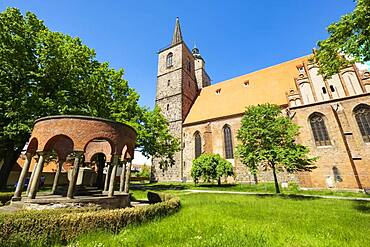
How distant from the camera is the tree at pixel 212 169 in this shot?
22000 millimetres

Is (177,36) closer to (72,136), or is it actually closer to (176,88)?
(176,88)

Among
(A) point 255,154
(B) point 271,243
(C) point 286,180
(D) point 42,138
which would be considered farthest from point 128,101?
(C) point 286,180

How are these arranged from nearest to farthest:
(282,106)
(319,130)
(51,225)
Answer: (51,225), (319,130), (282,106)

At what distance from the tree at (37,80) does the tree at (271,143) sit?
1106 cm

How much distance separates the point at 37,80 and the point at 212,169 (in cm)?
1901

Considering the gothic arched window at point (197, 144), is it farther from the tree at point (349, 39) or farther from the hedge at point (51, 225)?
the hedge at point (51, 225)

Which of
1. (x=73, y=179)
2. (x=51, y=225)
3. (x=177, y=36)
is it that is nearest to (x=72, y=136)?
(x=73, y=179)

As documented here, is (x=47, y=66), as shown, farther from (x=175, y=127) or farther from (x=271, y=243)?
(x=175, y=127)

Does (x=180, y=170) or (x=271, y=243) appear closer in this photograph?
(x=271, y=243)

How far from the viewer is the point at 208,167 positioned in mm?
22094

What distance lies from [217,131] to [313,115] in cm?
1200

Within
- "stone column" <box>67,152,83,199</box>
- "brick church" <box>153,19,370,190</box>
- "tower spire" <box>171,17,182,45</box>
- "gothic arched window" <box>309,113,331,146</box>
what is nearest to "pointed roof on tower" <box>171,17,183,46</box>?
"tower spire" <box>171,17,182,45</box>

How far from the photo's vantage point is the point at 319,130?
19109 millimetres

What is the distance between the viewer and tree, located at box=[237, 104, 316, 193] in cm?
1259
